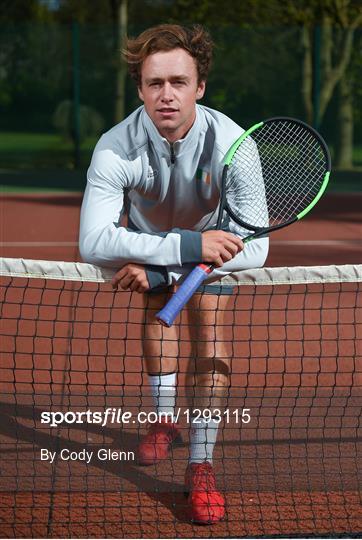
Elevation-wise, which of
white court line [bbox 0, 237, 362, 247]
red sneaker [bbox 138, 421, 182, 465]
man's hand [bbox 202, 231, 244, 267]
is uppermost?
man's hand [bbox 202, 231, 244, 267]

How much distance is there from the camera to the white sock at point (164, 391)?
3764 mm

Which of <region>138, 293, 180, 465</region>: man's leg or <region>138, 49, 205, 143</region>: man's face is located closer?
<region>138, 49, 205, 143</region>: man's face

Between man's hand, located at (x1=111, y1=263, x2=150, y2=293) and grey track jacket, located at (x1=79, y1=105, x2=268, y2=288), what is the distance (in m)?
0.02

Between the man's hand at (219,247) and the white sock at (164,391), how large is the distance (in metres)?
0.77

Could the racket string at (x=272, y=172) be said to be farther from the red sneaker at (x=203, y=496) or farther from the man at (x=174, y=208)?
the red sneaker at (x=203, y=496)

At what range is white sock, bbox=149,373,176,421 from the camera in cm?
376

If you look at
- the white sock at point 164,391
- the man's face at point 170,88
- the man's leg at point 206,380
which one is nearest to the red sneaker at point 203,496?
the man's leg at point 206,380

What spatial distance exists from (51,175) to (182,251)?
13.3 meters

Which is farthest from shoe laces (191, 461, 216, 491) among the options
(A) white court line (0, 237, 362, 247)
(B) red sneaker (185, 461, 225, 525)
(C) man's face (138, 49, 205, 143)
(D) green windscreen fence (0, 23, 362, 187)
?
(D) green windscreen fence (0, 23, 362, 187)

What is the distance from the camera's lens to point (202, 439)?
3.58 m

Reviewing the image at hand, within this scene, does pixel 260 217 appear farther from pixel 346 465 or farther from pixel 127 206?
pixel 346 465

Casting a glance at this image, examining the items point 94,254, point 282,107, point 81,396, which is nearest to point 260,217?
point 94,254

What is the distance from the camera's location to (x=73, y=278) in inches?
136

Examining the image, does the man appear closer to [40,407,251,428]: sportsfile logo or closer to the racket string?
the racket string
